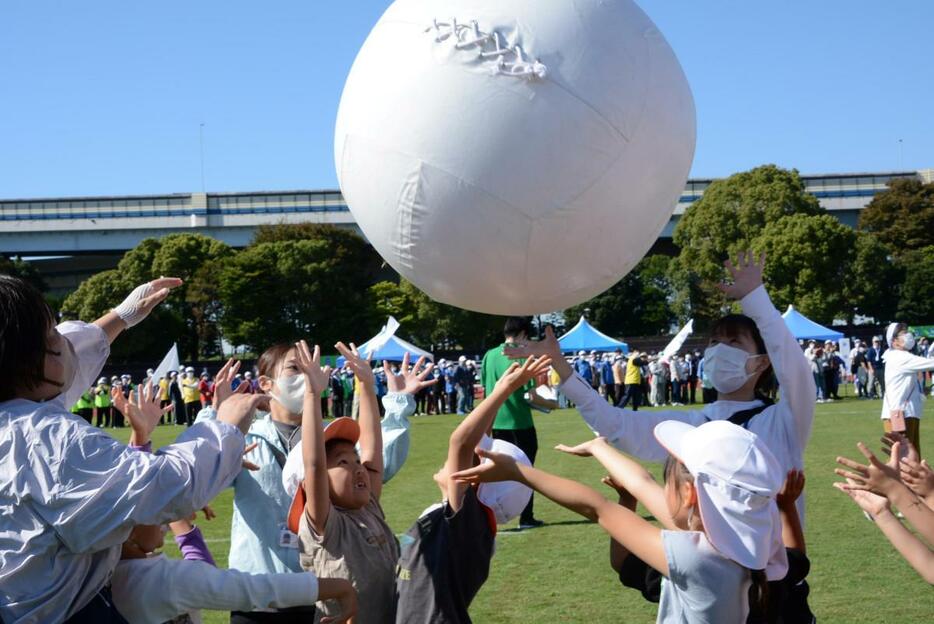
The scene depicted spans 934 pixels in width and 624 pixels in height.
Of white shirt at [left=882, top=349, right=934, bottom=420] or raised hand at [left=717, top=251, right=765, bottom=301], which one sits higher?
raised hand at [left=717, top=251, right=765, bottom=301]

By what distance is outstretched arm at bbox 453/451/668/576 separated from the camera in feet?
10.0

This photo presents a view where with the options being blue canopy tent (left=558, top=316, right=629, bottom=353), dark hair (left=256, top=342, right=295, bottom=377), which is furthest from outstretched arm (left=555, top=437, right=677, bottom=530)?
blue canopy tent (left=558, top=316, right=629, bottom=353)

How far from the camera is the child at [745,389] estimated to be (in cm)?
400

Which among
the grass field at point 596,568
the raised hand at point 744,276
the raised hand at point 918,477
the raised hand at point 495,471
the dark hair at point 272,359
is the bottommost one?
the grass field at point 596,568

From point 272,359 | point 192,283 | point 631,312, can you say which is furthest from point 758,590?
point 631,312

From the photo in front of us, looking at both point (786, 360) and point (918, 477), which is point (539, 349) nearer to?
point (786, 360)

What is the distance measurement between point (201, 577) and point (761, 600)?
Answer: 163 cm

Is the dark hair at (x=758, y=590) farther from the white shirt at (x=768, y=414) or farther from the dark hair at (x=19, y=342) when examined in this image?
the dark hair at (x=19, y=342)

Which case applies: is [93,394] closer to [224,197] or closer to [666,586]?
[666,586]

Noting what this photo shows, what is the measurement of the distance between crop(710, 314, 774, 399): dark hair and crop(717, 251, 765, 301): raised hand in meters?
0.32

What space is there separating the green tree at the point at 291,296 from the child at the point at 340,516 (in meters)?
60.3

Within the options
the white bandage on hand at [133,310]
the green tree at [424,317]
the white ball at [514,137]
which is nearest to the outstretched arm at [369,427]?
the white ball at [514,137]

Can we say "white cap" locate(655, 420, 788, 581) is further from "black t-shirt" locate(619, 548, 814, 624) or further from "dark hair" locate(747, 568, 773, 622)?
"black t-shirt" locate(619, 548, 814, 624)

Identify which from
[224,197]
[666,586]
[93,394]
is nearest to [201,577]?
[666,586]
